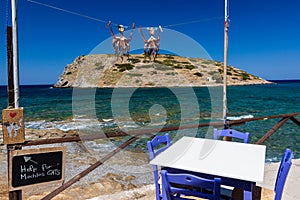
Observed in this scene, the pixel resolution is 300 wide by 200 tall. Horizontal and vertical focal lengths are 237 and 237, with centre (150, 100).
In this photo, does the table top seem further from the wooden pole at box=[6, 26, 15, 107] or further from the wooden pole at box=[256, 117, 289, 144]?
the wooden pole at box=[6, 26, 15, 107]

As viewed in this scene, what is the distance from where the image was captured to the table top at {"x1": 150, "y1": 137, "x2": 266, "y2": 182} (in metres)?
1.82

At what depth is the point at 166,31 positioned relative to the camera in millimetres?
3447

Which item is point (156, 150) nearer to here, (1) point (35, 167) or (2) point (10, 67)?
(1) point (35, 167)

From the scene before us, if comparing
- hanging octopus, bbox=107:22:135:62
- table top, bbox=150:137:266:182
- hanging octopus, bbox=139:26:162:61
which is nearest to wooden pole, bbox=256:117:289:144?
table top, bbox=150:137:266:182

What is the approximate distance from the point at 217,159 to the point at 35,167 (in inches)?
60.8

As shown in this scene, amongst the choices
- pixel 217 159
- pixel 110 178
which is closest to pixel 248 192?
pixel 217 159

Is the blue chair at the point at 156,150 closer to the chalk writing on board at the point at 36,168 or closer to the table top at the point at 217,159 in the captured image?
the table top at the point at 217,159

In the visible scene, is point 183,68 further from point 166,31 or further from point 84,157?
point 166,31

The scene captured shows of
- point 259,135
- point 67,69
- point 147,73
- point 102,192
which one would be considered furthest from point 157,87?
point 102,192

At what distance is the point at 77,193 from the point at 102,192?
1.49 ft

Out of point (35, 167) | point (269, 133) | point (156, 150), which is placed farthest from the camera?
point (269, 133)

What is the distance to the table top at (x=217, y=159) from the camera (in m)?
1.82

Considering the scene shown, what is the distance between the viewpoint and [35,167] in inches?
75.3

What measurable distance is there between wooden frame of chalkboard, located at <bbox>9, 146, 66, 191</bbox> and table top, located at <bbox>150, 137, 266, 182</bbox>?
798mm
